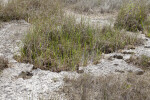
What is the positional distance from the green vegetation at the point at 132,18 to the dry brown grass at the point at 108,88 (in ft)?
9.16

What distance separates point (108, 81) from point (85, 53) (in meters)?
1.32

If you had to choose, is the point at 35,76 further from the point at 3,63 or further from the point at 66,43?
the point at 66,43

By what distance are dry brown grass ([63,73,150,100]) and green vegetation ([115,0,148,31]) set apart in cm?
279

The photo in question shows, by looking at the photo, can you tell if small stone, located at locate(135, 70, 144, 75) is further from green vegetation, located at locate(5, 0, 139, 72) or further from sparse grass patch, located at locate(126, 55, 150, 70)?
green vegetation, located at locate(5, 0, 139, 72)

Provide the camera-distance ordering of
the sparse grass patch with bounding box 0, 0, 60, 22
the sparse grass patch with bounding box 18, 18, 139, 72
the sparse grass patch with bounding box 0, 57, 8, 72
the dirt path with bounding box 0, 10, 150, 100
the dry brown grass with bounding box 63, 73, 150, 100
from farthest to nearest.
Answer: the sparse grass patch with bounding box 0, 0, 60, 22 < the sparse grass patch with bounding box 18, 18, 139, 72 < the sparse grass patch with bounding box 0, 57, 8, 72 < the dirt path with bounding box 0, 10, 150, 100 < the dry brown grass with bounding box 63, 73, 150, 100

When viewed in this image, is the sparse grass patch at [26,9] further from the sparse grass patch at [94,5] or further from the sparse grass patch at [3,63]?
the sparse grass patch at [3,63]

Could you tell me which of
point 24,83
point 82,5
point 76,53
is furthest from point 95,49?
point 82,5

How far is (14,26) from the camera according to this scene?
222 inches

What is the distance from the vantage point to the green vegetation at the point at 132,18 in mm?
5695

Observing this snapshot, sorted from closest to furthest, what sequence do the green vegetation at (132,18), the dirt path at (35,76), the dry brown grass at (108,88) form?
the dry brown grass at (108,88), the dirt path at (35,76), the green vegetation at (132,18)

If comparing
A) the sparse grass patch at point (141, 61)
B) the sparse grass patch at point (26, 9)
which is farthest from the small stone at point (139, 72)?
the sparse grass patch at point (26, 9)

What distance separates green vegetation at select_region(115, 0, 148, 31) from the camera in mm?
5695

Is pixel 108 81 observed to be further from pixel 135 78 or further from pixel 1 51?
pixel 1 51

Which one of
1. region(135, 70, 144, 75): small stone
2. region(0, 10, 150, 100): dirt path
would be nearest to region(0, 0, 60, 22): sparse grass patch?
region(0, 10, 150, 100): dirt path
